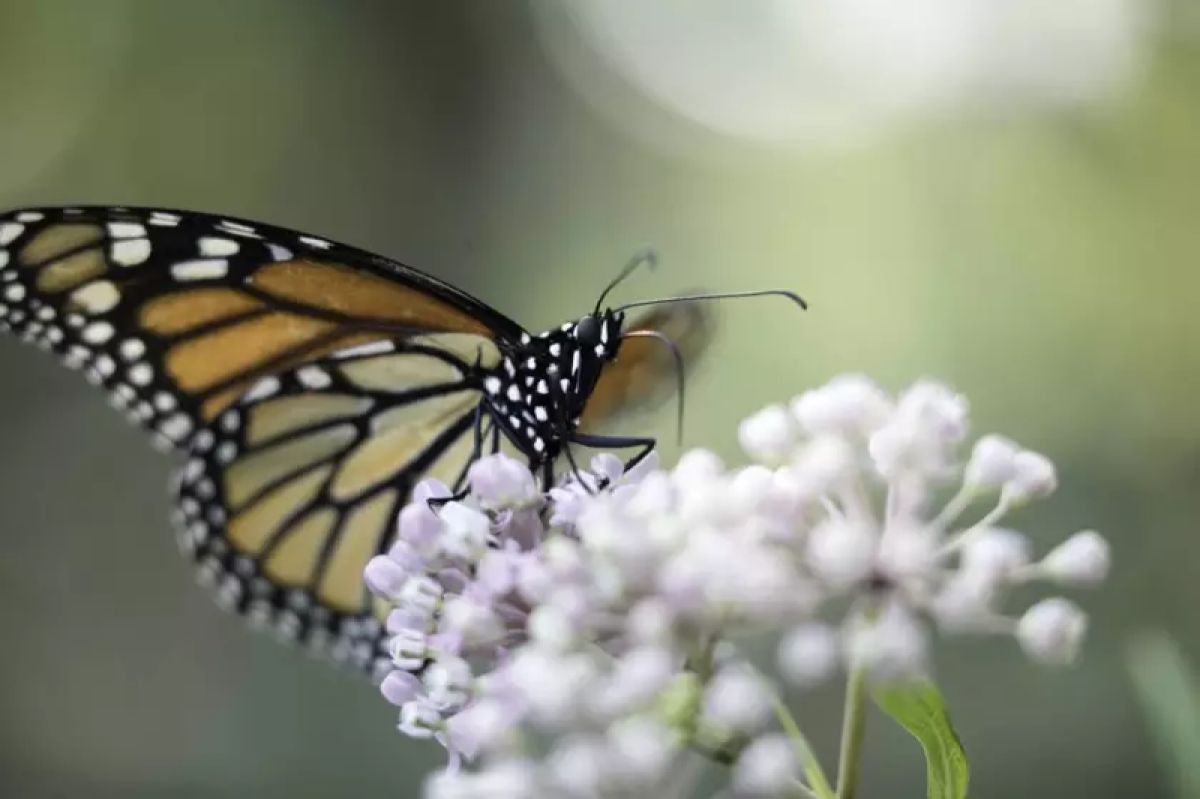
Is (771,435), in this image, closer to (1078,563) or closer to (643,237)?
(1078,563)

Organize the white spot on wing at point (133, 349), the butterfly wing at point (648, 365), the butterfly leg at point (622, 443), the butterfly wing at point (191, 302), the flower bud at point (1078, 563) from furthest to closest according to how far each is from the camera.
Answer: the white spot on wing at point (133, 349) < the butterfly wing at point (191, 302) < the butterfly wing at point (648, 365) < the butterfly leg at point (622, 443) < the flower bud at point (1078, 563)

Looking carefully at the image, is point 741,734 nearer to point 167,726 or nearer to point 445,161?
point 167,726

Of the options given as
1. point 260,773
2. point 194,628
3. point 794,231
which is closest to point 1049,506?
point 794,231

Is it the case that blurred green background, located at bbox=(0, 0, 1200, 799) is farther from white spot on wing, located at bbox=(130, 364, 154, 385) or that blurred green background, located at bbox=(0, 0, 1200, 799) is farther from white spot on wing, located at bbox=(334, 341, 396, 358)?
white spot on wing, located at bbox=(130, 364, 154, 385)

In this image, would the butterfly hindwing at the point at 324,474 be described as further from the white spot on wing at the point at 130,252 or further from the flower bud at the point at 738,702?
the flower bud at the point at 738,702

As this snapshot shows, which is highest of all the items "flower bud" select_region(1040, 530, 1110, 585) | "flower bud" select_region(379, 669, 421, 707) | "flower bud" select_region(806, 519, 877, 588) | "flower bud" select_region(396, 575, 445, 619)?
"flower bud" select_region(1040, 530, 1110, 585)

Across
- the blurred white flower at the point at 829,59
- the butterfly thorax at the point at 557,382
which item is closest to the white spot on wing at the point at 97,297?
the butterfly thorax at the point at 557,382

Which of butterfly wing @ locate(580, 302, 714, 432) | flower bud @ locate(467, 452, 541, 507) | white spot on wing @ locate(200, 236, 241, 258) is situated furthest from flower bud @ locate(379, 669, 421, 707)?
white spot on wing @ locate(200, 236, 241, 258)
